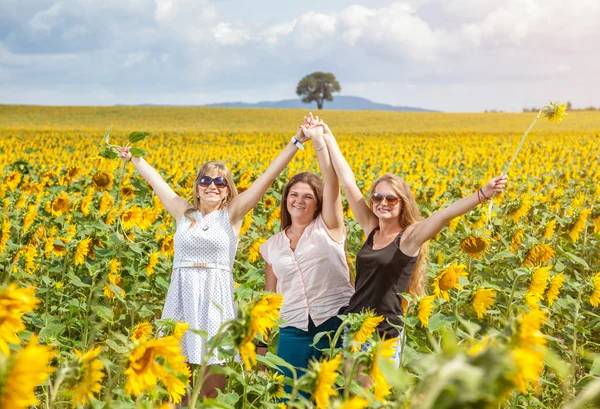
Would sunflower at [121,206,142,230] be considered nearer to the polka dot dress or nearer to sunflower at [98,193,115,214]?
sunflower at [98,193,115,214]

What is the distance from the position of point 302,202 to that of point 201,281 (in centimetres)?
70

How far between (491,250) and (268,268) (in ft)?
8.74

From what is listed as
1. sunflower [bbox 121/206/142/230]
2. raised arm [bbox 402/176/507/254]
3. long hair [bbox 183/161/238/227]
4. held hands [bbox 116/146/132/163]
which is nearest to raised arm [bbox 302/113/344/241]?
raised arm [bbox 402/176/507/254]

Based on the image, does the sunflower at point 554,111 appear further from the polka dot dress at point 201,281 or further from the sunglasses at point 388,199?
the polka dot dress at point 201,281

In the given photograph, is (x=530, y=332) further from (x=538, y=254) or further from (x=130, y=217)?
(x=130, y=217)

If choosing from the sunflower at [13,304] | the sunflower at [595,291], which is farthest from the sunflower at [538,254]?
the sunflower at [13,304]

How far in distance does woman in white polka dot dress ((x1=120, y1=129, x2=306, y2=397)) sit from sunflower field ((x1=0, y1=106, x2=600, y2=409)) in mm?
272

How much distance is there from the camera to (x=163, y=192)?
3.91 m

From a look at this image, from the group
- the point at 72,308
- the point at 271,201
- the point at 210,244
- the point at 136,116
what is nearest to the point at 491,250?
the point at 271,201

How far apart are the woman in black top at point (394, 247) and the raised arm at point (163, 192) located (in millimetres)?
999

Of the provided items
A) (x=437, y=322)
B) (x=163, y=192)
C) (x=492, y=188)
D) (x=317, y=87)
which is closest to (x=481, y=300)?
(x=437, y=322)

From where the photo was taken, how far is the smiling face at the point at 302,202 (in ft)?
11.9

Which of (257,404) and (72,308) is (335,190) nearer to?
(257,404)

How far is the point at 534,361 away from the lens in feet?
3.36
